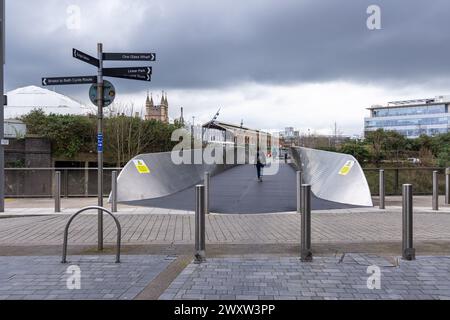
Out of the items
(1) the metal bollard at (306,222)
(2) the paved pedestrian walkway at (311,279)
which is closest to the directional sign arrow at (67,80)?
(2) the paved pedestrian walkway at (311,279)

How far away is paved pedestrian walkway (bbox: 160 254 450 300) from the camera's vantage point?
4.93 metres

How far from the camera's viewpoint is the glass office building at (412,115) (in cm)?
11419

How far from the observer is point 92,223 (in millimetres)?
10016

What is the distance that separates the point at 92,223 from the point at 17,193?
6.72 m

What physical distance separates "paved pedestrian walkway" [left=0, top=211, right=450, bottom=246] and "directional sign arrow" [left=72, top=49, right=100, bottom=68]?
3013 mm

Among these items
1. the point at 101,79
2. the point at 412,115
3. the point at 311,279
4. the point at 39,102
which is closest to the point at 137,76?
the point at 101,79

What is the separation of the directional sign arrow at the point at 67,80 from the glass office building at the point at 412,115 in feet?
357

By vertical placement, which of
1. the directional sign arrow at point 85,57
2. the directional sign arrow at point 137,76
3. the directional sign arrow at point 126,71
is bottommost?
the directional sign arrow at point 137,76

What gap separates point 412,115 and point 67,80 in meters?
125

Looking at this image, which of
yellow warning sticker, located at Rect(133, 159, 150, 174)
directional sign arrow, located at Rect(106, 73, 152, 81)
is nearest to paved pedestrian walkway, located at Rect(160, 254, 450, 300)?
directional sign arrow, located at Rect(106, 73, 152, 81)

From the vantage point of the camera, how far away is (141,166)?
14453 mm

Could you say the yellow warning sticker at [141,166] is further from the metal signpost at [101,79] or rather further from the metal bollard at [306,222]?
the metal bollard at [306,222]

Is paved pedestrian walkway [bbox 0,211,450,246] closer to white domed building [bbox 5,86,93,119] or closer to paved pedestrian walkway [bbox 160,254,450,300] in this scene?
paved pedestrian walkway [bbox 160,254,450,300]
